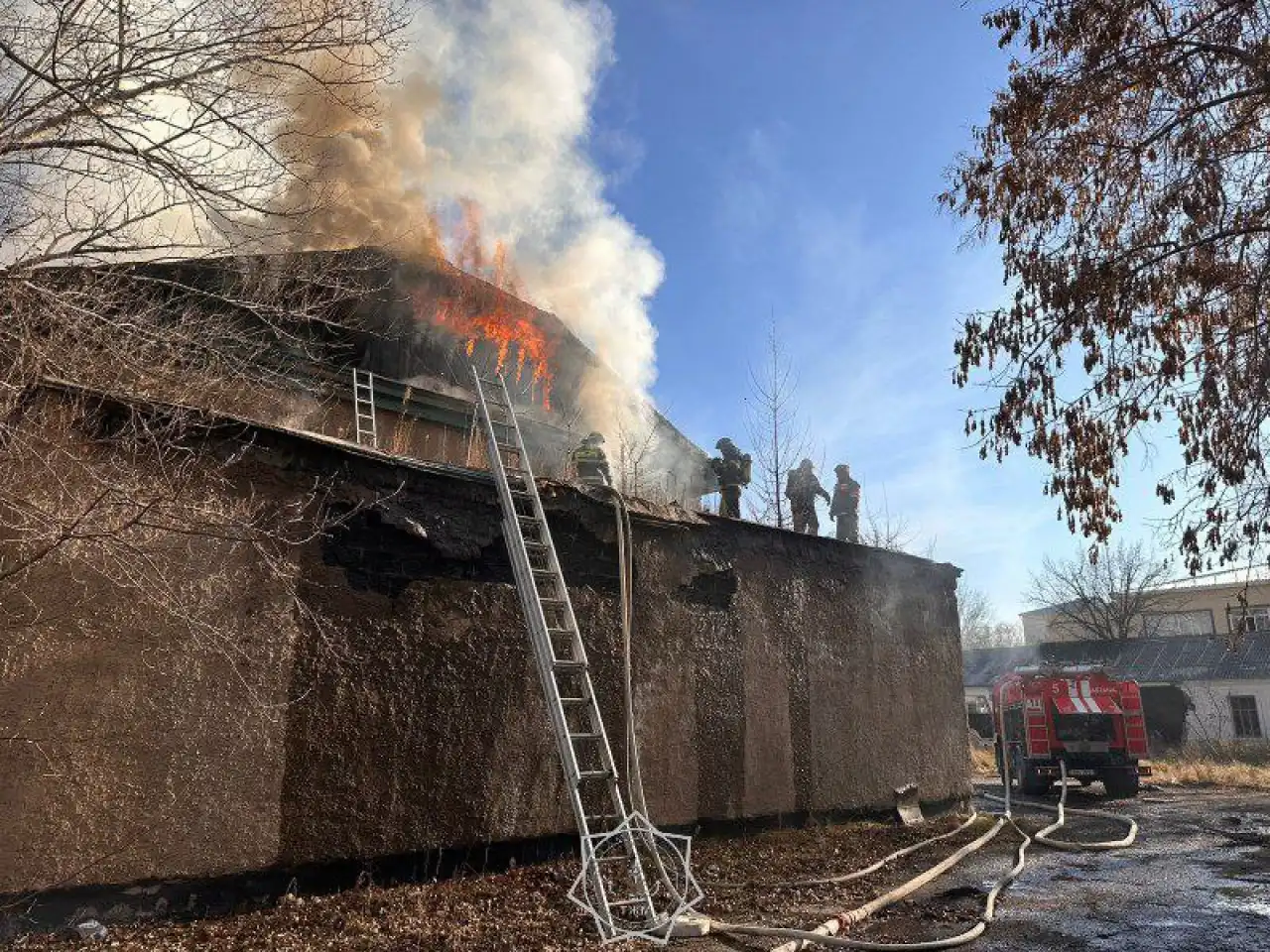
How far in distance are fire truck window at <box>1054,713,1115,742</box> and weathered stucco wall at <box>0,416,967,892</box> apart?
20.6 feet

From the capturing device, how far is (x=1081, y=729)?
14023mm

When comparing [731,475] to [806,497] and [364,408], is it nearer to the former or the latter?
[806,497]

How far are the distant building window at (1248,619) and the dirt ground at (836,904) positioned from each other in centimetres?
209

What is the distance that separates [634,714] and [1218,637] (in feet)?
111

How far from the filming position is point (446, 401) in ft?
41.6

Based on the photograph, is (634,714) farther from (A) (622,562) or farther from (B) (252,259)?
(B) (252,259)

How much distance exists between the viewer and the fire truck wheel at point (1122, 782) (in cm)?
1384

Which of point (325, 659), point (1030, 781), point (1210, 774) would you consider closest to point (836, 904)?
point (325, 659)

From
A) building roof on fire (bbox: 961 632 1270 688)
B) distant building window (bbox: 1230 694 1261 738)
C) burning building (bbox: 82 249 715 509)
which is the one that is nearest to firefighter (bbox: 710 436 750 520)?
burning building (bbox: 82 249 715 509)

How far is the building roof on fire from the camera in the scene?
3074 centimetres

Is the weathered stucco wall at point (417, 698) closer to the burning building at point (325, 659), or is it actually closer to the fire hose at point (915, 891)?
the burning building at point (325, 659)

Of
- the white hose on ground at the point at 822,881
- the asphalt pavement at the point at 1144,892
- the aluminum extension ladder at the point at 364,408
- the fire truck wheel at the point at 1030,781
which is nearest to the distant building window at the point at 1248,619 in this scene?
the asphalt pavement at the point at 1144,892

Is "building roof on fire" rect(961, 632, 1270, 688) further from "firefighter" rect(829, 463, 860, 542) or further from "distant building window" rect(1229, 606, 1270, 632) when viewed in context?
"firefighter" rect(829, 463, 860, 542)

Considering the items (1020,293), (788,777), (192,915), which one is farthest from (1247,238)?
(192,915)
